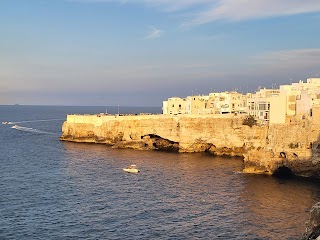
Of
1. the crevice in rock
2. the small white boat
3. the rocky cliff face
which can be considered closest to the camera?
the rocky cliff face

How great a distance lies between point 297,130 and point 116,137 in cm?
4856

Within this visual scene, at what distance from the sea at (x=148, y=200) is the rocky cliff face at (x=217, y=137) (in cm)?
314

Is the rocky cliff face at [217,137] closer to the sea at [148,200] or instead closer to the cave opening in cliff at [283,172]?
the cave opening in cliff at [283,172]

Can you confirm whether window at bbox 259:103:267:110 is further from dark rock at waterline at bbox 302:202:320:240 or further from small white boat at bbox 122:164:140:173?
dark rock at waterline at bbox 302:202:320:240

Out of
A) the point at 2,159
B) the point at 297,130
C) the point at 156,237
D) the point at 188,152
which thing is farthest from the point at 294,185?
the point at 2,159

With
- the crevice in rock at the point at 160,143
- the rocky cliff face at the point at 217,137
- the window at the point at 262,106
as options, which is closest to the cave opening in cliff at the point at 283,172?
the rocky cliff face at the point at 217,137

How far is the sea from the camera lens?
36.2m

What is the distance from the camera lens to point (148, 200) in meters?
45.8

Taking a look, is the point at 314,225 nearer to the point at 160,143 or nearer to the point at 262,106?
the point at 262,106

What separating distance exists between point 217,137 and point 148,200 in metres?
40.3

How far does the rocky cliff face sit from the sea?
124 inches

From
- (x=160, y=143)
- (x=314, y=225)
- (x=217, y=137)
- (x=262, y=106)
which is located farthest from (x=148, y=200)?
(x=160, y=143)

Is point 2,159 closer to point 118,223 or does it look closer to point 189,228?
point 118,223

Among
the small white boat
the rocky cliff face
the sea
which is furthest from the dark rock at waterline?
the small white boat
